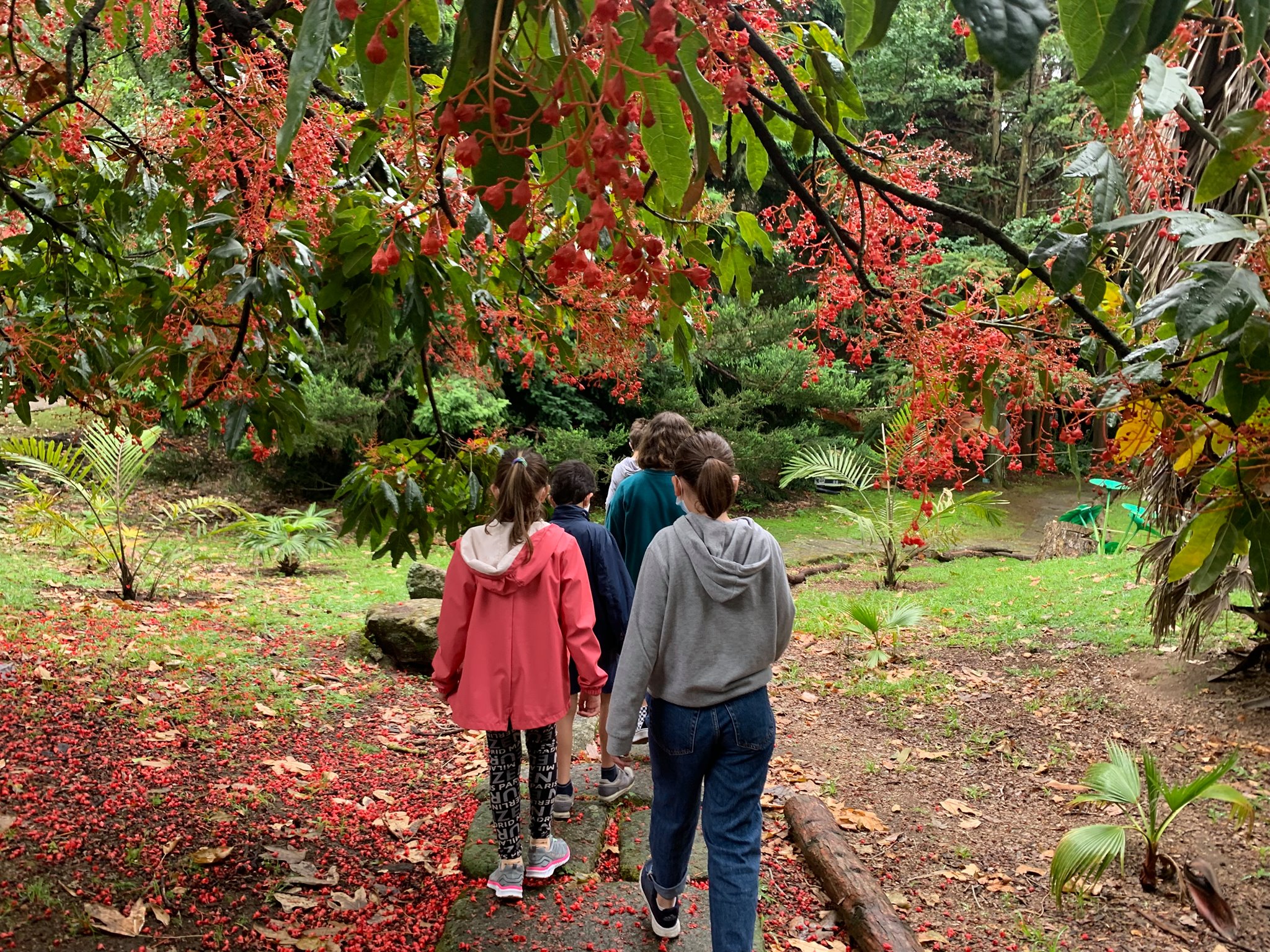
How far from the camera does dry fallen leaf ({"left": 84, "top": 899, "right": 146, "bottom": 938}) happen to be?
2.57 metres

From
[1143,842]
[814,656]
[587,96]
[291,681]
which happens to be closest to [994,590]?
[814,656]

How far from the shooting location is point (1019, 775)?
14.4 ft

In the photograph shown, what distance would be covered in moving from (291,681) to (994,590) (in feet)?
20.5

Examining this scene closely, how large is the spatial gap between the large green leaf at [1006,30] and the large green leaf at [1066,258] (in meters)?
0.69

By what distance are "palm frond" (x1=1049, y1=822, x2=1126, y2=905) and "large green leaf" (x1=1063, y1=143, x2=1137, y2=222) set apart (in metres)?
2.55

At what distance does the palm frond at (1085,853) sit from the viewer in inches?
123

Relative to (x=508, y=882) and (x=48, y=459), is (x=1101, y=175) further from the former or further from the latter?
(x=48, y=459)

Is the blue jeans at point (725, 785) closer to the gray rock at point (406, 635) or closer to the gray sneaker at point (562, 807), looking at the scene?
the gray sneaker at point (562, 807)

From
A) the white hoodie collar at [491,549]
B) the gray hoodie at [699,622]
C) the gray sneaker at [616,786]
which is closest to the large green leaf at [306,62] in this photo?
the gray hoodie at [699,622]

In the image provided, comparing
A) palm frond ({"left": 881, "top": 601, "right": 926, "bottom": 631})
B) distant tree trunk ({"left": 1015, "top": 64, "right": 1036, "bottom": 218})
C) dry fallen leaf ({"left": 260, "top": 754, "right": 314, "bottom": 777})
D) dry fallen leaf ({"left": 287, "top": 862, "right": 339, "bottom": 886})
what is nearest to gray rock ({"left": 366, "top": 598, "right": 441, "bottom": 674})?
dry fallen leaf ({"left": 260, "top": 754, "right": 314, "bottom": 777})

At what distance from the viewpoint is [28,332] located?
308 cm

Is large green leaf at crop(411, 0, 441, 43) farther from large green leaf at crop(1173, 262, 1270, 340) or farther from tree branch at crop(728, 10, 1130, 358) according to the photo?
large green leaf at crop(1173, 262, 1270, 340)

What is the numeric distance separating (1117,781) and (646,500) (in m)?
2.11

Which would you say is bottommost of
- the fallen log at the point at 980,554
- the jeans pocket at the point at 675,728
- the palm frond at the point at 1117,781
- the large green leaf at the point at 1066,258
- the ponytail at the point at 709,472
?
the fallen log at the point at 980,554
